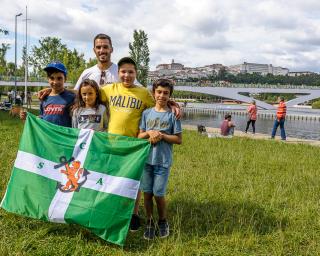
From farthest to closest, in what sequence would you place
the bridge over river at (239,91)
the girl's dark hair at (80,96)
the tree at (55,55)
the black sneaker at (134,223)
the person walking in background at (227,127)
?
1. the bridge over river at (239,91)
2. the tree at (55,55)
3. the person walking in background at (227,127)
4. the black sneaker at (134,223)
5. the girl's dark hair at (80,96)

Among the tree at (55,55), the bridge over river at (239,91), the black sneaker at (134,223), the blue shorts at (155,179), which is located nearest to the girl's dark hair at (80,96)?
the blue shorts at (155,179)

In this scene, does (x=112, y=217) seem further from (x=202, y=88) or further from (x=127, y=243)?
(x=202, y=88)

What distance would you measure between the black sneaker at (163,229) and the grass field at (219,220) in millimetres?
92

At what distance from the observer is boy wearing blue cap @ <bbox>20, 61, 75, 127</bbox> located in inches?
166

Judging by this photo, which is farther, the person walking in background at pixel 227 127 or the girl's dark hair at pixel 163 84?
the person walking in background at pixel 227 127

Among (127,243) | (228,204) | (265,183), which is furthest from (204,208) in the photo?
(265,183)

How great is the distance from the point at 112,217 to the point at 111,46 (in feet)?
6.39

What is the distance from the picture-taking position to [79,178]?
389 cm

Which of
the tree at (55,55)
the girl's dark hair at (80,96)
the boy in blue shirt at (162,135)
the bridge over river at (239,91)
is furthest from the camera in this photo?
the bridge over river at (239,91)

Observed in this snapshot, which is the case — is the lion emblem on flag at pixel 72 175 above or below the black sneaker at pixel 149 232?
above

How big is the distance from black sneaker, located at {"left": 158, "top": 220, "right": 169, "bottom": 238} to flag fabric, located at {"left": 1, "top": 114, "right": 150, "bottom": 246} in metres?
0.52

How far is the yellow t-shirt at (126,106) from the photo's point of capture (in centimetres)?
391

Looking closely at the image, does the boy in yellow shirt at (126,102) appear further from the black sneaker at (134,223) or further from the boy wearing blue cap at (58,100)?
the black sneaker at (134,223)

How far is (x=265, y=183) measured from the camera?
6418mm
